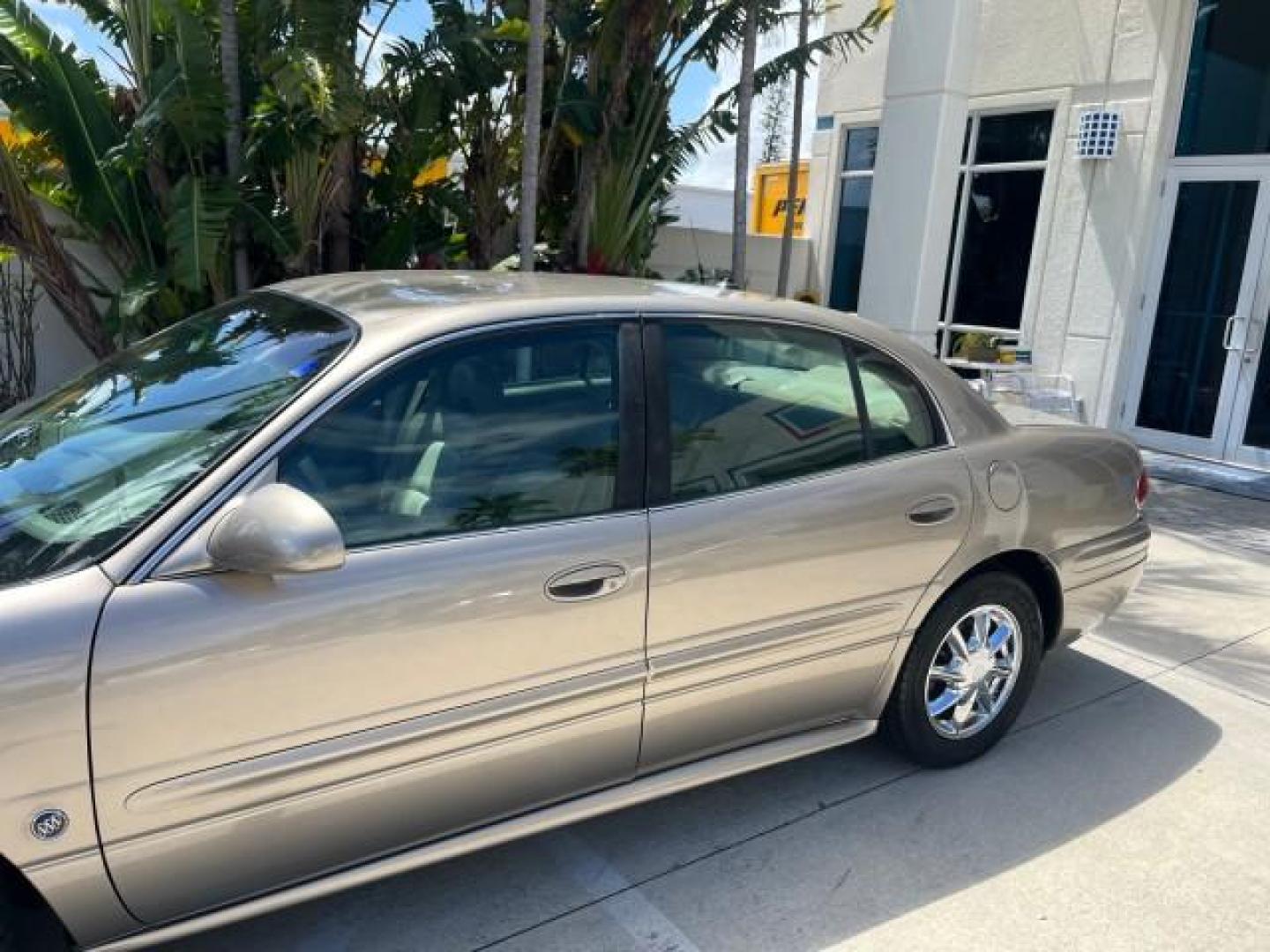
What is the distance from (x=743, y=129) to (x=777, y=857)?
7270mm

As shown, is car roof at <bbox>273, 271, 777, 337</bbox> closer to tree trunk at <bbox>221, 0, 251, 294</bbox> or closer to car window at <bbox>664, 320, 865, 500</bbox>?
car window at <bbox>664, 320, 865, 500</bbox>

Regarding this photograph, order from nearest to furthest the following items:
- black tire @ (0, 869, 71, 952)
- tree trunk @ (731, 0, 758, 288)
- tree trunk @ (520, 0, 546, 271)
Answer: black tire @ (0, 869, 71, 952) → tree trunk @ (520, 0, 546, 271) → tree trunk @ (731, 0, 758, 288)

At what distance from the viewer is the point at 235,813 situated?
6.91ft

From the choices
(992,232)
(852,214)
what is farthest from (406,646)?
(852,214)

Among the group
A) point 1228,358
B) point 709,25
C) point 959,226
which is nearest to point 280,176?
point 709,25

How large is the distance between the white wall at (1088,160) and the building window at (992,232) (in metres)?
0.21

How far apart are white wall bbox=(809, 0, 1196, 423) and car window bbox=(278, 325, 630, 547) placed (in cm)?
662

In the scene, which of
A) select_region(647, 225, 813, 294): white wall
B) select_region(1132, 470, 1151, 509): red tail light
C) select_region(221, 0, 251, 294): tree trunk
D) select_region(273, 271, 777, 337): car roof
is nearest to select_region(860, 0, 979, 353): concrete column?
select_region(647, 225, 813, 294): white wall

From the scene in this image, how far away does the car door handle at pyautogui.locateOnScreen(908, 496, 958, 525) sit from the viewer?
10.2ft

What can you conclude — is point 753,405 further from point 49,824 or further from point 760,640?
point 49,824

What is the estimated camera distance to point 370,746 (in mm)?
2225

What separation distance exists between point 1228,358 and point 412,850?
8.82 metres

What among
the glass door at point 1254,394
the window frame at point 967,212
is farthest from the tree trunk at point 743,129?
the glass door at point 1254,394

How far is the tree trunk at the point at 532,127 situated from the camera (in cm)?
691
